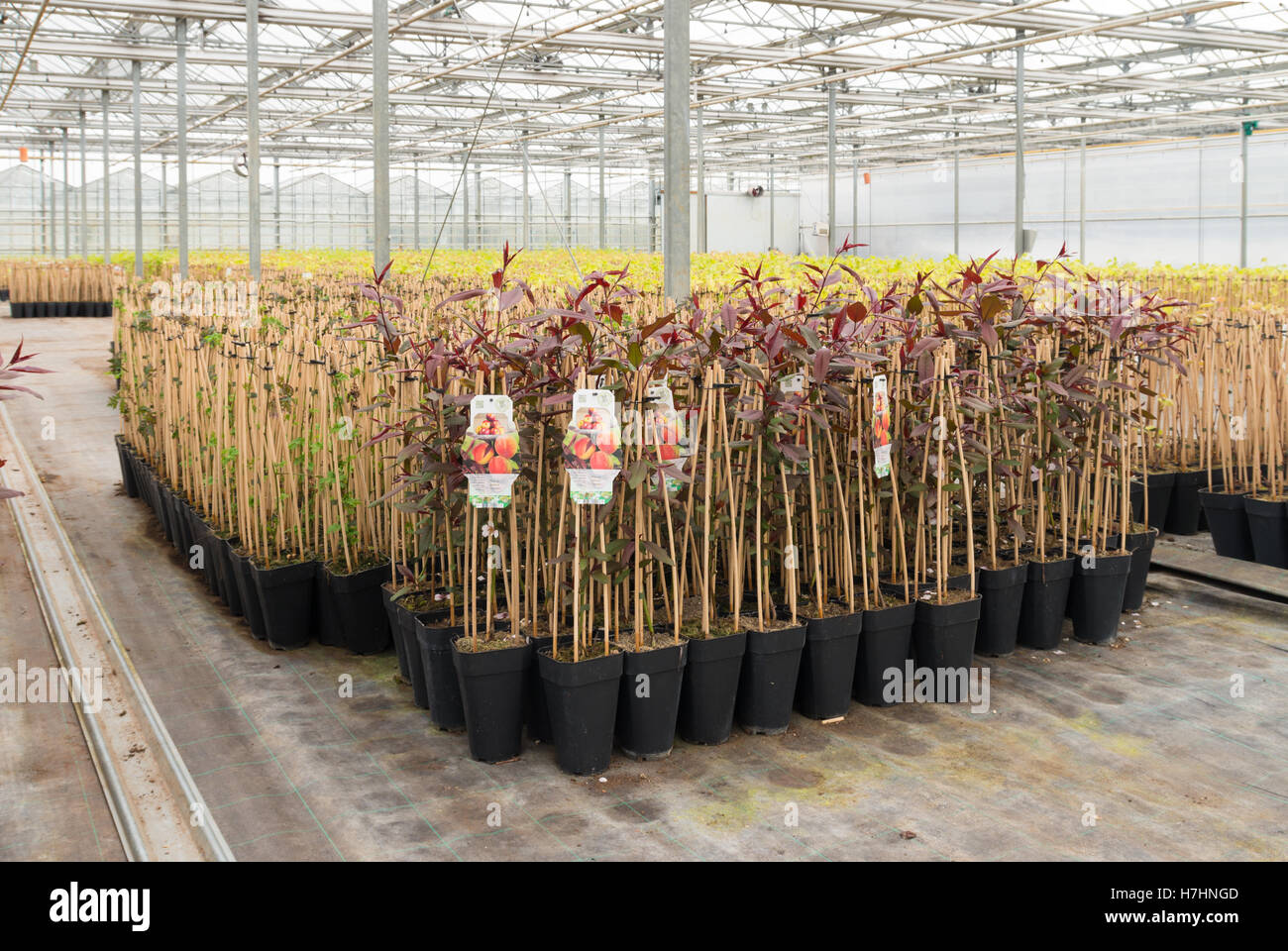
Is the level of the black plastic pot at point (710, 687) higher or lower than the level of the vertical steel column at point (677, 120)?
lower

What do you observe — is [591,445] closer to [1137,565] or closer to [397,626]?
[397,626]

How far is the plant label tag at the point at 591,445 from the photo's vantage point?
264 centimetres

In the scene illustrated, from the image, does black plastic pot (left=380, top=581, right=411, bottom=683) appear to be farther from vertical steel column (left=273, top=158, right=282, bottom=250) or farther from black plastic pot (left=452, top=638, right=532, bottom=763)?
vertical steel column (left=273, top=158, right=282, bottom=250)

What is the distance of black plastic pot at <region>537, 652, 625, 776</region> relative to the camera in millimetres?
2748

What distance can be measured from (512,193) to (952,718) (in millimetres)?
27386

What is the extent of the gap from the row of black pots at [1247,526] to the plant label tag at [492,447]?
3.22 metres

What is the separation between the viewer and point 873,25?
10992 mm

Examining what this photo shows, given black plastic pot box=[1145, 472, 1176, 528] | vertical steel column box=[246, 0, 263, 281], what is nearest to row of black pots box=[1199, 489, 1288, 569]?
black plastic pot box=[1145, 472, 1176, 528]

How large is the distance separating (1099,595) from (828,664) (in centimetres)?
115

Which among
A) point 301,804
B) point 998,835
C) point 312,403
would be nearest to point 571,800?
point 301,804

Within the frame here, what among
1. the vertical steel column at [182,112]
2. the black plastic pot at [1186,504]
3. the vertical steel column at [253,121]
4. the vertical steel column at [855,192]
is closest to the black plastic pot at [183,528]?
the black plastic pot at [1186,504]

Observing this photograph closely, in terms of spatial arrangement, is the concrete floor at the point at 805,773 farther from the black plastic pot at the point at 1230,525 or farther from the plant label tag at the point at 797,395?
the black plastic pot at the point at 1230,525

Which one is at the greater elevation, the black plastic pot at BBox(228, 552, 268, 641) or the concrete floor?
the black plastic pot at BBox(228, 552, 268, 641)

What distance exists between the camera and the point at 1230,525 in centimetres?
463
